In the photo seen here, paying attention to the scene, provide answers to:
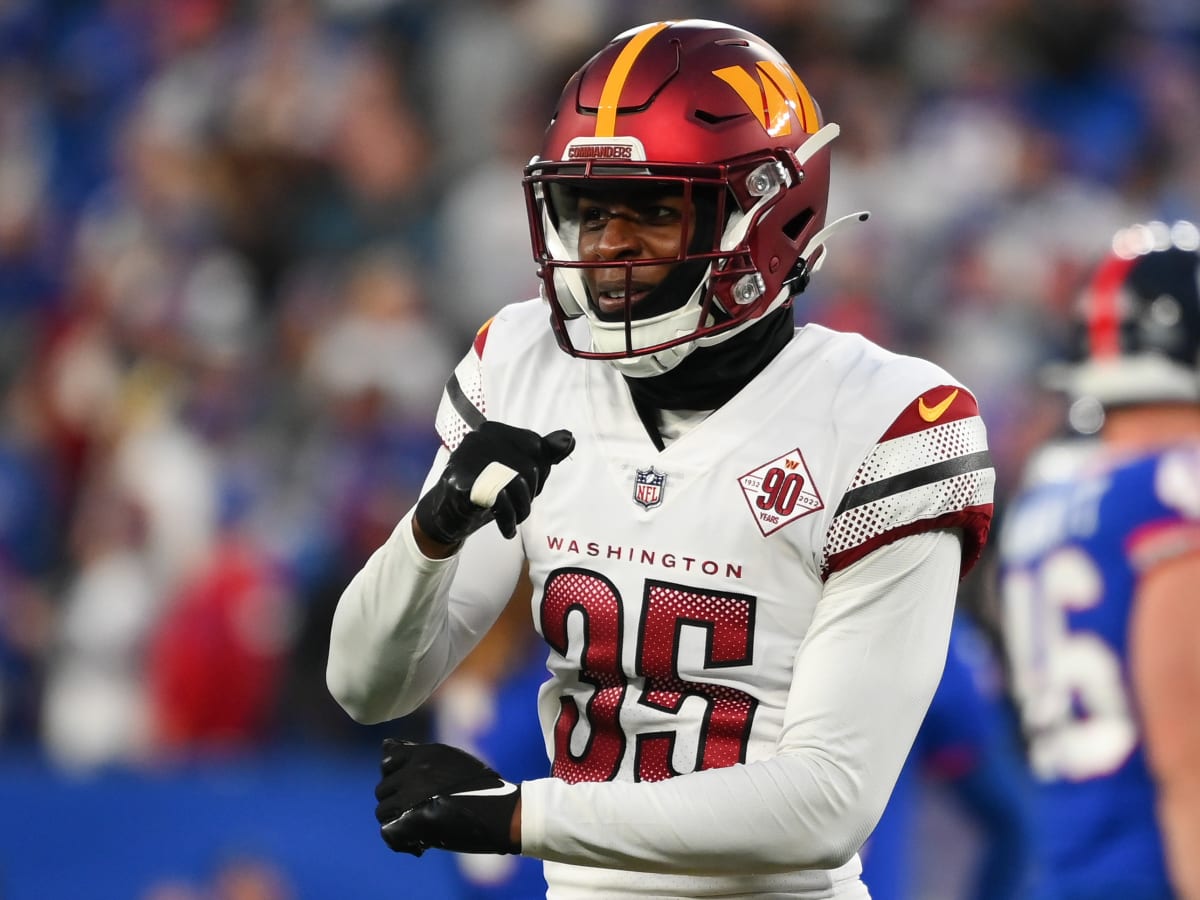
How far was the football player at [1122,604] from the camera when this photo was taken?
2914 millimetres

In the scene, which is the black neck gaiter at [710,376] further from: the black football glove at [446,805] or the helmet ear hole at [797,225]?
the black football glove at [446,805]

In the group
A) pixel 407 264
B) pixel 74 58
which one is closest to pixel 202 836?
pixel 407 264

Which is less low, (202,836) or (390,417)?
(390,417)

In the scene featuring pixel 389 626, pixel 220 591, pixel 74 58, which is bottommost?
Answer: pixel 220 591

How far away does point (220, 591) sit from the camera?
5949 millimetres

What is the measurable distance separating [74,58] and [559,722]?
725 centimetres

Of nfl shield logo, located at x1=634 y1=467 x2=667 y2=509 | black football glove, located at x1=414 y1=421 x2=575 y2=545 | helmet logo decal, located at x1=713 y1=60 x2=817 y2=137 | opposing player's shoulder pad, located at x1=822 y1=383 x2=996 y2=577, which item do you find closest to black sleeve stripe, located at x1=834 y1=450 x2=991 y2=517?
opposing player's shoulder pad, located at x1=822 y1=383 x2=996 y2=577

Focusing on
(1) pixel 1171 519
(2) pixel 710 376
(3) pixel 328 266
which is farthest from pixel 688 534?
(3) pixel 328 266

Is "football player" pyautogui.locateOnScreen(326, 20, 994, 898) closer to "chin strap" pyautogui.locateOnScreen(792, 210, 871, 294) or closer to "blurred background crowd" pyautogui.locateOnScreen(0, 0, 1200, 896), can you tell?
"chin strap" pyautogui.locateOnScreen(792, 210, 871, 294)

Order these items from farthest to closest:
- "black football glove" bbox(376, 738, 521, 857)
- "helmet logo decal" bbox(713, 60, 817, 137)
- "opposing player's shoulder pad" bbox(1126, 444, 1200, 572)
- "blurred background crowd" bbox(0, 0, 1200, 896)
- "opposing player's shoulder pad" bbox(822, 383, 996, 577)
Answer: "blurred background crowd" bbox(0, 0, 1200, 896), "opposing player's shoulder pad" bbox(1126, 444, 1200, 572), "helmet logo decal" bbox(713, 60, 817, 137), "opposing player's shoulder pad" bbox(822, 383, 996, 577), "black football glove" bbox(376, 738, 521, 857)

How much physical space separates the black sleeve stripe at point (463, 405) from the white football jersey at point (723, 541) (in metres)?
0.13

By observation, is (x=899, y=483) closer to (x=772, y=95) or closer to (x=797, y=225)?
(x=797, y=225)

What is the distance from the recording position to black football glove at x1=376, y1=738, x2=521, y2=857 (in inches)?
77.9

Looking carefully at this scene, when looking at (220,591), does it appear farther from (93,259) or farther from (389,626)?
(389,626)
